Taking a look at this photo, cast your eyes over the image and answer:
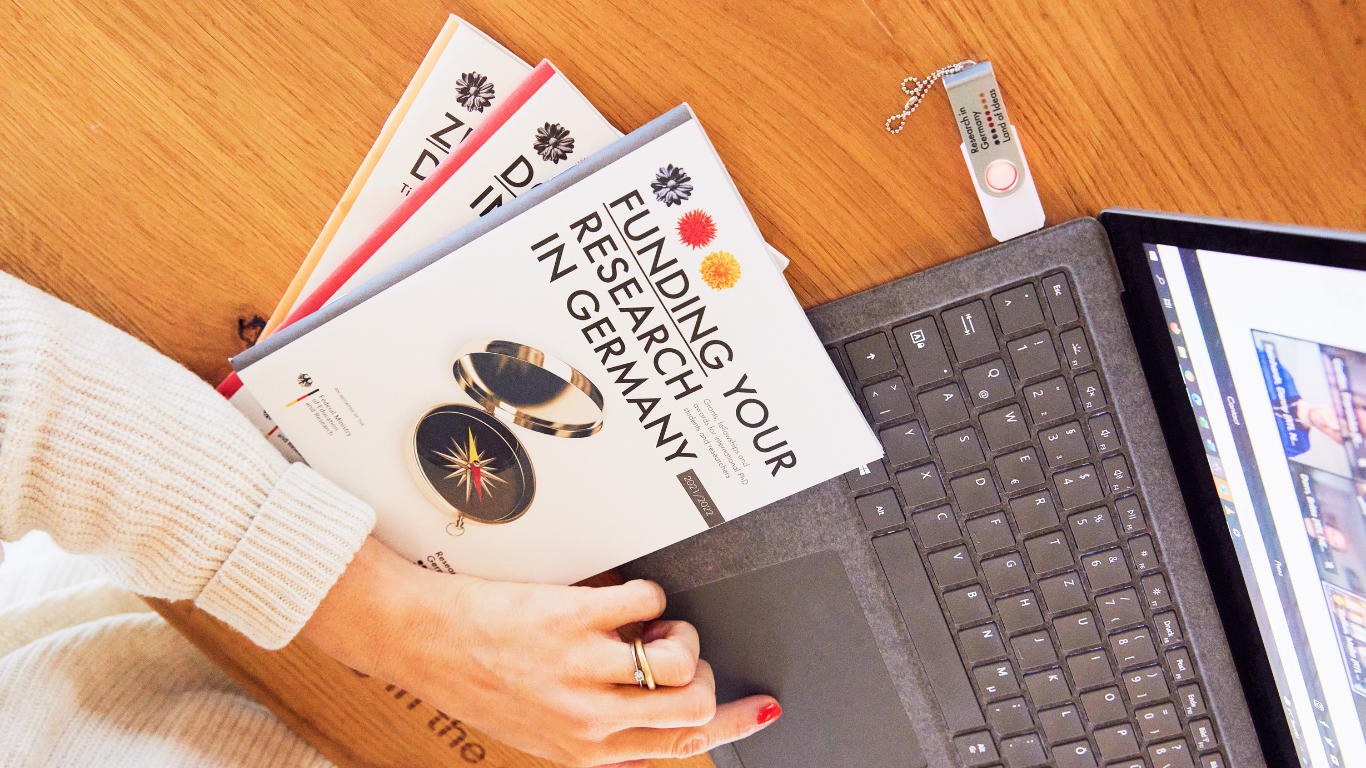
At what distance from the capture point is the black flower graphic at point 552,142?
601mm

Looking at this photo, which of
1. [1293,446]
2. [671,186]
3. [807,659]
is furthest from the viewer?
[807,659]

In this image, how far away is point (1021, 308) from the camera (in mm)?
A: 595

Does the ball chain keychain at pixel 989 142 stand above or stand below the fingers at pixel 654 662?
above

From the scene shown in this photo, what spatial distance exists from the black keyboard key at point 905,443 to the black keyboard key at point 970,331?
0.07 metres

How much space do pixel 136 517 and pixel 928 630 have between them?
0.66 meters

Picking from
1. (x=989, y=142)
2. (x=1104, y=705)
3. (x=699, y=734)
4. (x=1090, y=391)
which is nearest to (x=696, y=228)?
(x=989, y=142)

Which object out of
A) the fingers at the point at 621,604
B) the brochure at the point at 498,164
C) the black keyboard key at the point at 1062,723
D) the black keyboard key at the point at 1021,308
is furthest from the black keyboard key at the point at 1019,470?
the brochure at the point at 498,164

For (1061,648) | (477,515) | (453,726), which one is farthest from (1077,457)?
(453,726)

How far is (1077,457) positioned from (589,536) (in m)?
0.42

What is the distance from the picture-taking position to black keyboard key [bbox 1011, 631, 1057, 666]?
0.65 metres

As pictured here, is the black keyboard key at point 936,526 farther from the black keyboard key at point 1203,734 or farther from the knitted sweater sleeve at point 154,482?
the knitted sweater sleeve at point 154,482

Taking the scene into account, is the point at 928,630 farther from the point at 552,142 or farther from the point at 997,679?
the point at 552,142

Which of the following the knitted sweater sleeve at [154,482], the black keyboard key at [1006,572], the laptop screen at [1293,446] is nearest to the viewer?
the laptop screen at [1293,446]

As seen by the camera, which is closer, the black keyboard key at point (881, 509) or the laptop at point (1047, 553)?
the laptop at point (1047, 553)
